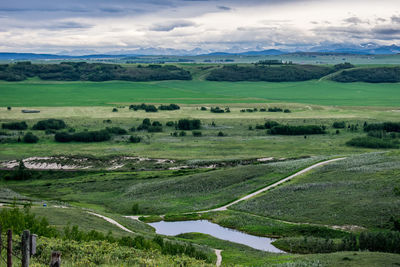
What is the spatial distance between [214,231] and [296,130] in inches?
3428

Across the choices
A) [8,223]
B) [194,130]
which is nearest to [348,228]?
[8,223]

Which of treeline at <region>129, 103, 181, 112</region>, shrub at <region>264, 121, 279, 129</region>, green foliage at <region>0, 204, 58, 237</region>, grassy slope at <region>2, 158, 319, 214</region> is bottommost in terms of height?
grassy slope at <region>2, 158, 319, 214</region>

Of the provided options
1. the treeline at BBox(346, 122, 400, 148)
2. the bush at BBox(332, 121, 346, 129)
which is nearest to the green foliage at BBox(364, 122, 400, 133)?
the treeline at BBox(346, 122, 400, 148)

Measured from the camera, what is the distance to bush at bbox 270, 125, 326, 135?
454 feet

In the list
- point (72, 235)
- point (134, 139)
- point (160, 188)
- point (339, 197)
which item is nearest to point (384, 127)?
point (134, 139)

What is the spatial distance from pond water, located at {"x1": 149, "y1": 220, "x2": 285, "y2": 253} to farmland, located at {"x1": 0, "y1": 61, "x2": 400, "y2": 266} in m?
1.43

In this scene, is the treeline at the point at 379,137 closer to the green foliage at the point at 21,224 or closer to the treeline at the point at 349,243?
the treeline at the point at 349,243

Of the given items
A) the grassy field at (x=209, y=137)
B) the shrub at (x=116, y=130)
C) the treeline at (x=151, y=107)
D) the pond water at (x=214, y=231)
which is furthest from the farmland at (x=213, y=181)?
the treeline at (x=151, y=107)

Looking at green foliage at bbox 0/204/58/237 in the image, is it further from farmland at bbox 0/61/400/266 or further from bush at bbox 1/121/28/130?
bush at bbox 1/121/28/130

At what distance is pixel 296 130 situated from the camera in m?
139

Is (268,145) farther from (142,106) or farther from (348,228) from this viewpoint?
(142,106)

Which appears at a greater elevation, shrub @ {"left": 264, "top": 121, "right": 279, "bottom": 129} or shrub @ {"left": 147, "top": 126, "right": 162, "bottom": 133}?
shrub @ {"left": 264, "top": 121, "right": 279, "bottom": 129}

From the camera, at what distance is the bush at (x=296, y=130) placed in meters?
138

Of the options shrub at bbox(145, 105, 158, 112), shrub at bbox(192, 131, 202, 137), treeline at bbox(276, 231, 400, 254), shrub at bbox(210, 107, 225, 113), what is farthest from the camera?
shrub at bbox(145, 105, 158, 112)
